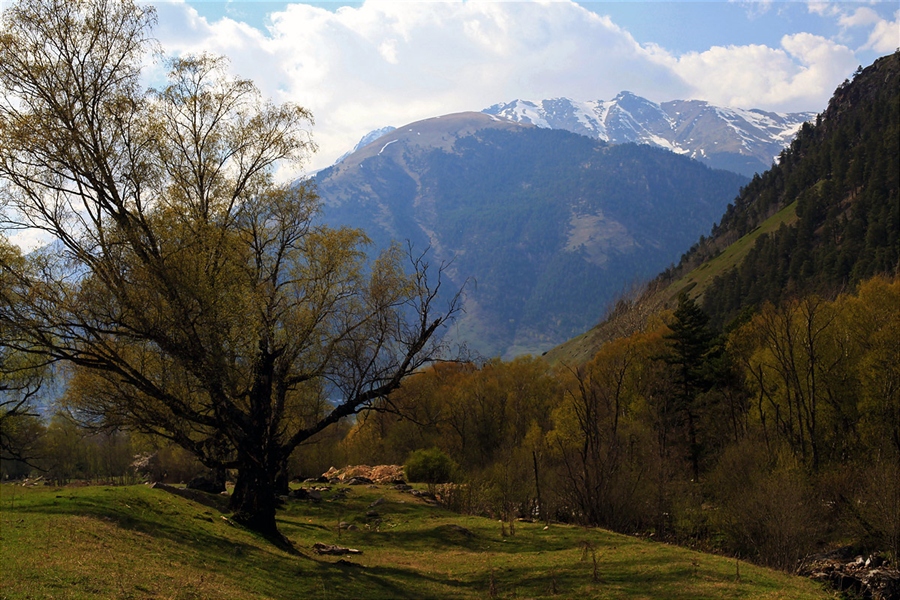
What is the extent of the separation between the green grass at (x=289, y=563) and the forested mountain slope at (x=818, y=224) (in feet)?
256

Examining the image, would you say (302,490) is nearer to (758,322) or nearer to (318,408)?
(318,408)

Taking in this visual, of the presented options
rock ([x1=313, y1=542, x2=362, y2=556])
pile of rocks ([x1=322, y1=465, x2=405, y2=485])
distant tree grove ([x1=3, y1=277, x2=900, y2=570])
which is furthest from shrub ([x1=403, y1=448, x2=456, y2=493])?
rock ([x1=313, y1=542, x2=362, y2=556])

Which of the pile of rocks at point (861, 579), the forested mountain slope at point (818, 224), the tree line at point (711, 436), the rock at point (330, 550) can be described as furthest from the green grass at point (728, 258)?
the rock at point (330, 550)

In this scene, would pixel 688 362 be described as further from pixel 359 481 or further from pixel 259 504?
pixel 259 504

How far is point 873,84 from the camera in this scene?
18025cm

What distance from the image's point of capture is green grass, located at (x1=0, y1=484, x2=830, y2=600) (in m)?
14.0

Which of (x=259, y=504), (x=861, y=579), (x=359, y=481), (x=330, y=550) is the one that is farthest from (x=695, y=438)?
(x=259, y=504)

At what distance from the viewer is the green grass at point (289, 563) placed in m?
14.0

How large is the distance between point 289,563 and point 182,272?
9.26m

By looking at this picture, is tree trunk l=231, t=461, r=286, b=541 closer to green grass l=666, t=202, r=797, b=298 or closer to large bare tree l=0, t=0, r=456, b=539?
large bare tree l=0, t=0, r=456, b=539

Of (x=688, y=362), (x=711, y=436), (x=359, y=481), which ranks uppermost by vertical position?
(x=688, y=362)

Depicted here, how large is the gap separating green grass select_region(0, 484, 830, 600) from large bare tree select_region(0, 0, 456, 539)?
2.70 metres

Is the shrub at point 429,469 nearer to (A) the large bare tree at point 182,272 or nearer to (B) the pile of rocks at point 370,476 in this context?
(B) the pile of rocks at point 370,476

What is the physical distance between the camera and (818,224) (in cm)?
14588
